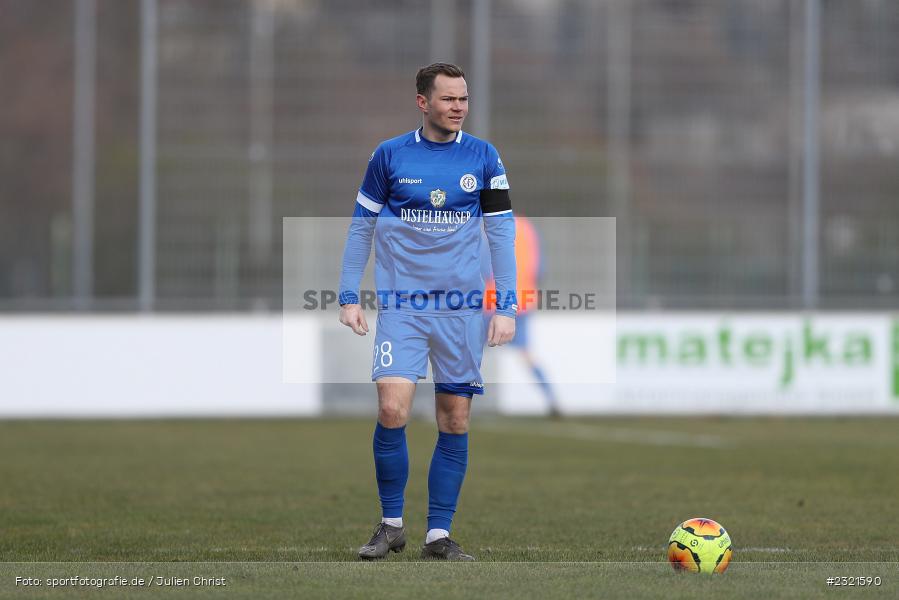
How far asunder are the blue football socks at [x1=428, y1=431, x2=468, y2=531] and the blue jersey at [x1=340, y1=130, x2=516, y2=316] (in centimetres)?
61

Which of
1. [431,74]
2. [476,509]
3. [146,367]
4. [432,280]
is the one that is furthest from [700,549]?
[146,367]

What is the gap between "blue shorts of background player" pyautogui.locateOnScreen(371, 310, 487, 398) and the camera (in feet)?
23.3

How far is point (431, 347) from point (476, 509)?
104 inches

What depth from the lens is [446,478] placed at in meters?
7.20

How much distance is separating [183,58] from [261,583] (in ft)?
50.4

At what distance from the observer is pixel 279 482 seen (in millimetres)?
11461

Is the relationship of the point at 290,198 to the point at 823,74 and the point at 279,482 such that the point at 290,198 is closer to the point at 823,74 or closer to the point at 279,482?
the point at 823,74

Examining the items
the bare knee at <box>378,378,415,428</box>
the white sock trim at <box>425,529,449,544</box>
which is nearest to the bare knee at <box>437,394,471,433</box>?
the bare knee at <box>378,378,415,428</box>

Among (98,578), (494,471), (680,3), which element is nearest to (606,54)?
(680,3)

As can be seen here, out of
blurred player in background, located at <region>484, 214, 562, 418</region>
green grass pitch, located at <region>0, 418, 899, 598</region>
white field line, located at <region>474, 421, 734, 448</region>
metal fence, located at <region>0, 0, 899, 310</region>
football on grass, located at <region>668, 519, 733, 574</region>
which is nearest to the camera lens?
green grass pitch, located at <region>0, 418, 899, 598</region>

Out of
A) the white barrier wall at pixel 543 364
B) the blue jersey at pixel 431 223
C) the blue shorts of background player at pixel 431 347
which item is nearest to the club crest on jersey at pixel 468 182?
the blue jersey at pixel 431 223

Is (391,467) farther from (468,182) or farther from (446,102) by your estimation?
(446,102)

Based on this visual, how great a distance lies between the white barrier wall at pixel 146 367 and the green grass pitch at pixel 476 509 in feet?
3.65

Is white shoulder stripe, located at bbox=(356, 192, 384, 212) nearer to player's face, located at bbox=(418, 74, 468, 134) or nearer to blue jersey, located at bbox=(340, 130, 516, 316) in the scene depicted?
blue jersey, located at bbox=(340, 130, 516, 316)
